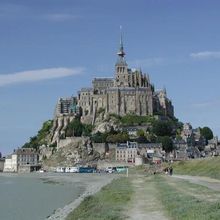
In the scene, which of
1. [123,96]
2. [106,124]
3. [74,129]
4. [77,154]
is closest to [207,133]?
[123,96]

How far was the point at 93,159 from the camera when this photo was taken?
144125 millimetres

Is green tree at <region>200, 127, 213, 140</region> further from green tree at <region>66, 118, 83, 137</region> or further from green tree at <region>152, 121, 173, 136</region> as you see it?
green tree at <region>66, 118, 83, 137</region>

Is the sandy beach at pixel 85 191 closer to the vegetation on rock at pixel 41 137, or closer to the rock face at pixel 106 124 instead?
the rock face at pixel 106 124

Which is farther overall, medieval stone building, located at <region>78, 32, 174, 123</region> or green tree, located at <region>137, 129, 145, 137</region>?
medieval stone building, located at <region>78, 32, 174, 123</region>

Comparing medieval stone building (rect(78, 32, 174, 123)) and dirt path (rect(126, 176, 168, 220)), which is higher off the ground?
medieval stone building (rect(78, 32, 174, 123))

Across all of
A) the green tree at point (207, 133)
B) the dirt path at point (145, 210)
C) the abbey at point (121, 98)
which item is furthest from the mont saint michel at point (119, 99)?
the dirt path at point (145, 210)

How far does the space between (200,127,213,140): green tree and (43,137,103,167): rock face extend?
3911 cm

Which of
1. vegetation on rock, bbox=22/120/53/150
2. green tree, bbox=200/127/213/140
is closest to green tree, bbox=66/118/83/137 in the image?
vegetation on rock, bbox=22/120/53/150

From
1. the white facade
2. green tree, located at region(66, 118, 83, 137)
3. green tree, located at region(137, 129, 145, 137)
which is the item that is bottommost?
the white facade

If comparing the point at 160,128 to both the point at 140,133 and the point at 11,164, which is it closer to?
the point at 140,133

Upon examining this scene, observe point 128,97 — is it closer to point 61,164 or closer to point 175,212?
point 61,164

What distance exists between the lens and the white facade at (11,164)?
170 m

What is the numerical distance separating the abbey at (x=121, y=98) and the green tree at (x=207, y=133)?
1044cm

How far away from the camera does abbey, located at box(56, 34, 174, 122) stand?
506 ft
